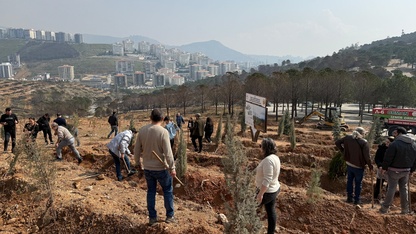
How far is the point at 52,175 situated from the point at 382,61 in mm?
105226

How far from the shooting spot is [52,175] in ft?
18.5

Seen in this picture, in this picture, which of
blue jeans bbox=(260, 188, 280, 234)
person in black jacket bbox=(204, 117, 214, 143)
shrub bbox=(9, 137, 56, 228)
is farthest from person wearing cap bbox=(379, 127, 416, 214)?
person in black jacket bbox=(204, 117, 214, 143)

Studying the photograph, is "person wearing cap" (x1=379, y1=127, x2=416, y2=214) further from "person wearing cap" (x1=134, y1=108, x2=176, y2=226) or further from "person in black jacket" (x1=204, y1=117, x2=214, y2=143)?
"person in black jacket" (x1=204, y1=117, x2=214, y2=143)

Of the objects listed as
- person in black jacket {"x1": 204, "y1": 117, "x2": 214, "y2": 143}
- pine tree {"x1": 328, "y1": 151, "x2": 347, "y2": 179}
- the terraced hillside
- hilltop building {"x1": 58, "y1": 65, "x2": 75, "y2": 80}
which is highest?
hilltop building {"x1": 58, "y1": 65, "x2": 75, "y2": 80}

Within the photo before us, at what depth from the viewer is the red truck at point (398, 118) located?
70.7ft

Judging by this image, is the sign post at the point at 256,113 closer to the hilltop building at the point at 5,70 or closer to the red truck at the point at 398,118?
the red truck at the point at 398,118

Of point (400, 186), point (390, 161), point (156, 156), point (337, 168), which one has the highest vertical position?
point (156, 156)

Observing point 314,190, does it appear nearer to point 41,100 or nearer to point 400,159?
point 400,159

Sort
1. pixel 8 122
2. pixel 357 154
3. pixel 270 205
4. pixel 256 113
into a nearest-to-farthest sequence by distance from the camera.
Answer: pixel 270 205 → pixel 357 154 → pixel 8 122 → pixel 256 113

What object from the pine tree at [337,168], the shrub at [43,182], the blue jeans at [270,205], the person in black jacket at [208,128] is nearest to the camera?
the blue jeans at [270,205]

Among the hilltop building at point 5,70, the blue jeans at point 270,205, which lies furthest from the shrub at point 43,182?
the hilltop building at point 5,70

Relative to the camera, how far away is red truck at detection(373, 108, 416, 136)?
70.7ft

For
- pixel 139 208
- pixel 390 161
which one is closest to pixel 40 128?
pixel 139 208

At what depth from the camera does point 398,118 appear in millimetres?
22391
